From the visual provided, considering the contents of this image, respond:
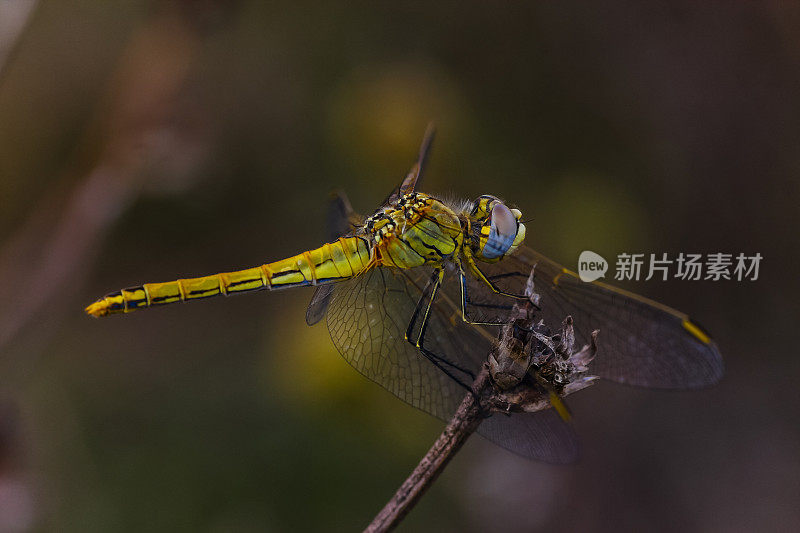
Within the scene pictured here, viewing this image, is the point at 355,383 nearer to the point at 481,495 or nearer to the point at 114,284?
the point at 481,495

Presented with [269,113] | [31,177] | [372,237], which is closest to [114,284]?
[31,177]

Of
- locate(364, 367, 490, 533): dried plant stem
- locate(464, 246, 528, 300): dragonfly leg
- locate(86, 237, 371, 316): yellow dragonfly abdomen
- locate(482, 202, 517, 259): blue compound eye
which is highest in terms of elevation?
locate(482, 202, 517, 259): blue compound eye

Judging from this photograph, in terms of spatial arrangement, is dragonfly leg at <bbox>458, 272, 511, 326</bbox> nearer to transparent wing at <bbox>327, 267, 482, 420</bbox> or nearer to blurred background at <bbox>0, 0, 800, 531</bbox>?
transparent wing at <bbox>327, 267, 482, 420</bbox>

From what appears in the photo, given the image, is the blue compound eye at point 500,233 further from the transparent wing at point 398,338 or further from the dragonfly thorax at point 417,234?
the transparent wing at point 398,338

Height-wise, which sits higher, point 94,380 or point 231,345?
point 231,345

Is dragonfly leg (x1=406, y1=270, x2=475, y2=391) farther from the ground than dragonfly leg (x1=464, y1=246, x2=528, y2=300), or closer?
closer
